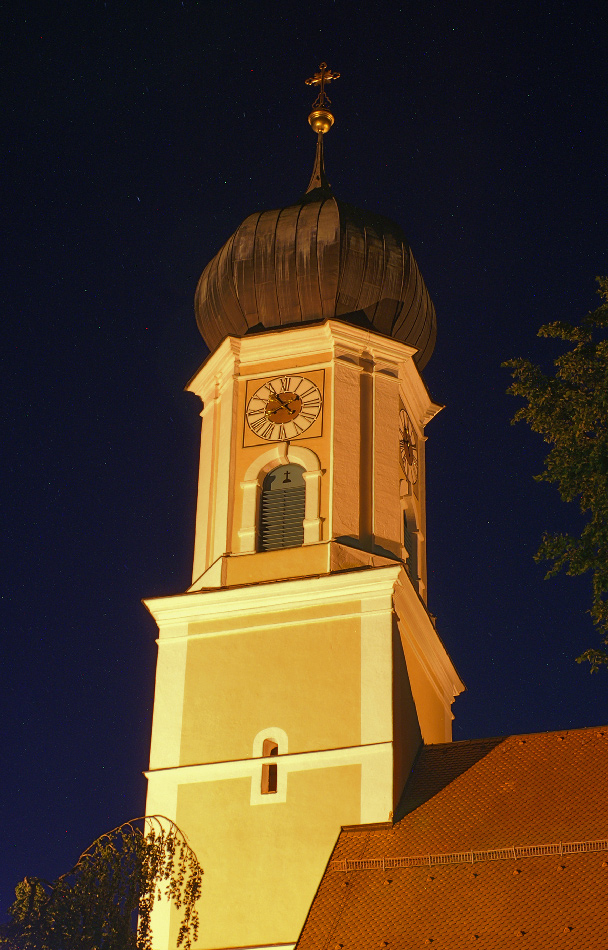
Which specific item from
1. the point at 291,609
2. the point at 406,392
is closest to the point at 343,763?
the point at 291,609

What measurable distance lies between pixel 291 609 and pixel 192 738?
1859 millimetres

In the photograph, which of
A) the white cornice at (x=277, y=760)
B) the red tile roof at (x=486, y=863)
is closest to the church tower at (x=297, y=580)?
the white cornice at (x=277, y=760)

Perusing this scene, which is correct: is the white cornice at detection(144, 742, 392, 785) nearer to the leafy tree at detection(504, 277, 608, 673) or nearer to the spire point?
the leafy tree at detection(504, 277, 608, 673)

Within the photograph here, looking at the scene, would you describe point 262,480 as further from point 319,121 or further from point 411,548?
point 319,121

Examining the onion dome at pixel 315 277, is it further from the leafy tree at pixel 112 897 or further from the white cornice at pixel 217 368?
the leafy tree at pixel 112 897

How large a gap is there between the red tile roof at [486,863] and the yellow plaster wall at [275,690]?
1.26m

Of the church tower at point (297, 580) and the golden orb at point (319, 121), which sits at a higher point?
the golden orb at point (319, 121)

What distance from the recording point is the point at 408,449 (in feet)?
75.7

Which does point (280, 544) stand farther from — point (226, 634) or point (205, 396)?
point (205, 396)

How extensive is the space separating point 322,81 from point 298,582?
29.7 feet

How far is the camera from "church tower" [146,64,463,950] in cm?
1917

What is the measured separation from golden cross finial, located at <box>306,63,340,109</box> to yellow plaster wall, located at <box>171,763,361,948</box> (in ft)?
36.3

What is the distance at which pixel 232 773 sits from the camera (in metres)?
19.7

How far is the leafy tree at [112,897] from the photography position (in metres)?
16.3
